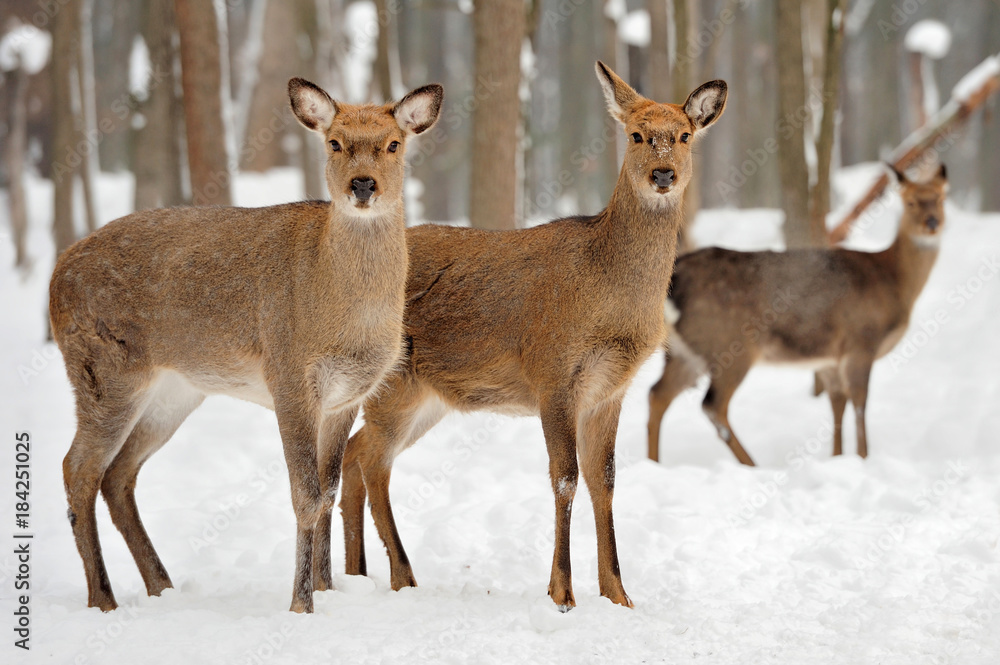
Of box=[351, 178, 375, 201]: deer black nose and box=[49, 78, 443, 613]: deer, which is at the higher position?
box=[351, 178, 375, 201]: deer black nose

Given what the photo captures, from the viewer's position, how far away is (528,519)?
6.61m

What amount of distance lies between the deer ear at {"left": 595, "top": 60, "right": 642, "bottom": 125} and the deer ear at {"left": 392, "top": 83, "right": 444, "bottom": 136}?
1.01 m

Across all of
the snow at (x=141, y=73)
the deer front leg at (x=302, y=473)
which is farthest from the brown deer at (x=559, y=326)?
the snow at (x=141, y=73)

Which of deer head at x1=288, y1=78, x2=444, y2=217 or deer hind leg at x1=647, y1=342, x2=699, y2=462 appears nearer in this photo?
deer head at x1=288, y1=78, x2=444, y2=217

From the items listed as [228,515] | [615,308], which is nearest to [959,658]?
[615,308]

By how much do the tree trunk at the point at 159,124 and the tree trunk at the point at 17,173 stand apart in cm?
689

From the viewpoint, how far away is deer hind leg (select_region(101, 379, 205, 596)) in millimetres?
5395

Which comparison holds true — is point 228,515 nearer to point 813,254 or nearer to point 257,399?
point 257,399

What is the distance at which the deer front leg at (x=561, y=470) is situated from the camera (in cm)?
514

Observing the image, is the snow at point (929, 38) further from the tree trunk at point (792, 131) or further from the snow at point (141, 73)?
the snow at point (141, 73)

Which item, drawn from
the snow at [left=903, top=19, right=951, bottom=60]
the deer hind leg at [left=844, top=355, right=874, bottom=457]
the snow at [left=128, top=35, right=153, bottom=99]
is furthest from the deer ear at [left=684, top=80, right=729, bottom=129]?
the snow at [left=903, top=19, right=951, bottom=60]

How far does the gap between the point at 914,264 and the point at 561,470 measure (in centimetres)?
615

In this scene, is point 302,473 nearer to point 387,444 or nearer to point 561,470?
point 387,444

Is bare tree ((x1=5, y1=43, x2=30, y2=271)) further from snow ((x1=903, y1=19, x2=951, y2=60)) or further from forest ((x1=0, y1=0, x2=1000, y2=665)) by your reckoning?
snow ((x1=903, y1=19, x2=951, y2=60))
